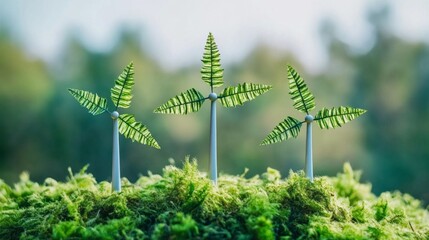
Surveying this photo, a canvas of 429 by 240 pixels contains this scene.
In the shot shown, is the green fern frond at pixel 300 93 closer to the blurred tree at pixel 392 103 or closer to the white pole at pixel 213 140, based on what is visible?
the white pole at pixel 213 140

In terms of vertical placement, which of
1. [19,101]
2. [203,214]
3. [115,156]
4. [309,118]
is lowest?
[203,214]

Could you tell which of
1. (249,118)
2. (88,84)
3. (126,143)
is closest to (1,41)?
(88,84)

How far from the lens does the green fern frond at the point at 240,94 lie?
1.58m

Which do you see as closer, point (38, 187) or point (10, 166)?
point (38, 187)

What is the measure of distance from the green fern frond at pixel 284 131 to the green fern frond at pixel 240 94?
13 centimetres

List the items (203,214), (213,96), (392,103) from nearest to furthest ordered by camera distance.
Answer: (203,214), (213,96), (392,103)

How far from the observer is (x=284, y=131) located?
1614mm

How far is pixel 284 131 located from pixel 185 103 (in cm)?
34

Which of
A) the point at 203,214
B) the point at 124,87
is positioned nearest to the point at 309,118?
the point at 203,214

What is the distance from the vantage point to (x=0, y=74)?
8961 millimetres

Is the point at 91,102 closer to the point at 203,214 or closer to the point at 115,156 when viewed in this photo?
the point at 115,156

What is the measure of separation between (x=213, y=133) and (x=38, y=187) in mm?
871

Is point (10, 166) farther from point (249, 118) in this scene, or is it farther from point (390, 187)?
point (390, 187)

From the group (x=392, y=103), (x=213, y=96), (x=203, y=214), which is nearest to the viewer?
(x=203, y=214)
